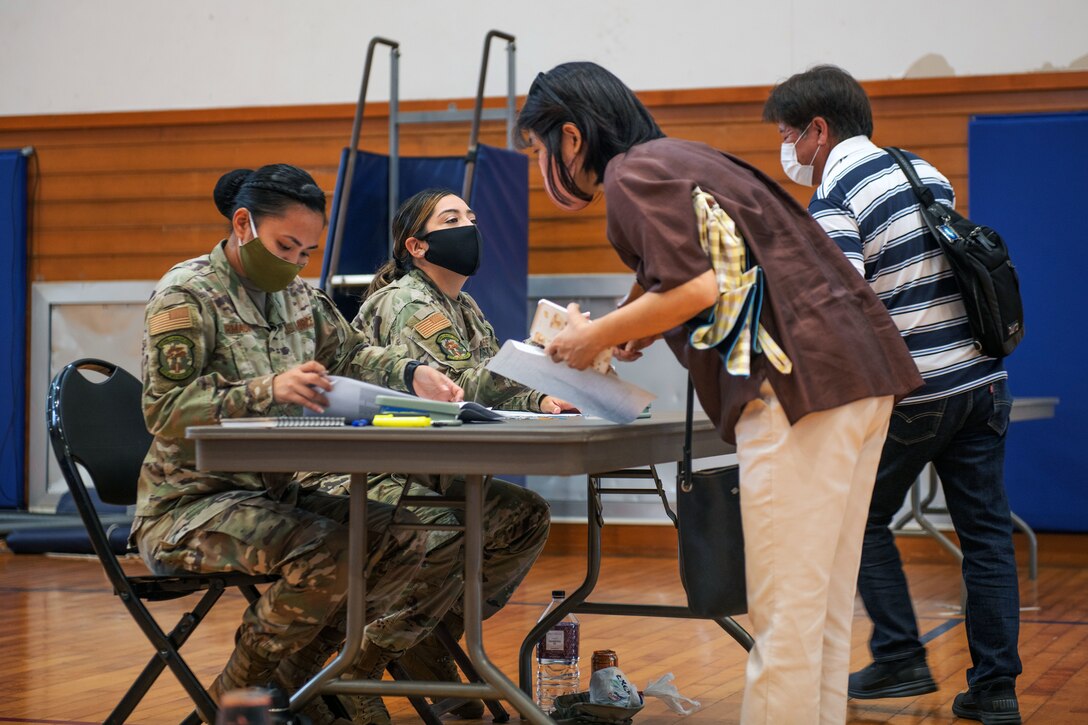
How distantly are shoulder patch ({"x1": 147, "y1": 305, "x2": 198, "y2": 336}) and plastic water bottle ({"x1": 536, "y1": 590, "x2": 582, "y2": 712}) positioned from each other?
3.98ft

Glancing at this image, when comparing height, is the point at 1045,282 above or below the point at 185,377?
above

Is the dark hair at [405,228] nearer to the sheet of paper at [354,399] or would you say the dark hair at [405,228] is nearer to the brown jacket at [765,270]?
the sheet of paper at [354,399]

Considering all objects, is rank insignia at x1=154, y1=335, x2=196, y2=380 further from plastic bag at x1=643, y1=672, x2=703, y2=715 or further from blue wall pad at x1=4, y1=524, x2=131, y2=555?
blue wall pad at x1=4, y1=524, x2=131, y2=555

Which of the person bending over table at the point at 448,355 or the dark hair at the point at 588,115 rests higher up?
the dark hair at the point at 588,115

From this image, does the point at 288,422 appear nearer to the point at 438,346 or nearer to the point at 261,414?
the point at 261,414

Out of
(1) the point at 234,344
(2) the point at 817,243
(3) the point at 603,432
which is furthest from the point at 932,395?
(1) the point at 234,344

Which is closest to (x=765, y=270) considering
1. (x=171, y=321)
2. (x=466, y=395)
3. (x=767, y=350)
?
(x=767, y=350)

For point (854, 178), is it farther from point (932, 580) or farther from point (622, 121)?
point (932, 580)

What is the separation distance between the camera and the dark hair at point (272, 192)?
250 cm

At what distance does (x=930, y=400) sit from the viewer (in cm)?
280

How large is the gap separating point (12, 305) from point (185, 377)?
4949 millimetres

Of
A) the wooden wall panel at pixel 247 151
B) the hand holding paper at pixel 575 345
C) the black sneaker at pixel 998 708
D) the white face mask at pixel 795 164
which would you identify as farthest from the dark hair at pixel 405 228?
the wooden wall panel at pixel 247 151

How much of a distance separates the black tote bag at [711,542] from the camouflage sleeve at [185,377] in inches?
29.4

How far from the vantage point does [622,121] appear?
206 centimetres
